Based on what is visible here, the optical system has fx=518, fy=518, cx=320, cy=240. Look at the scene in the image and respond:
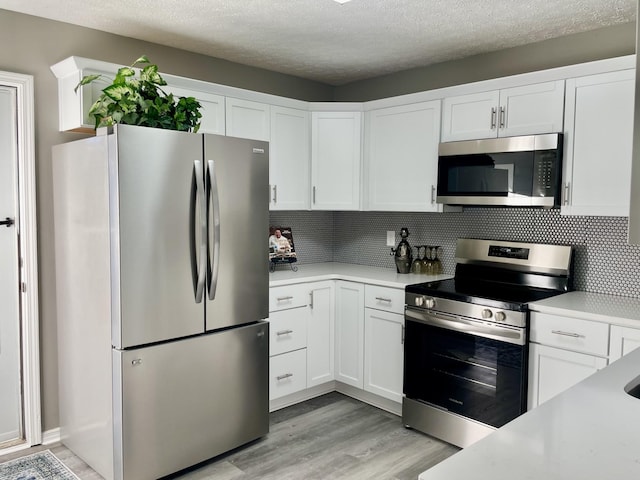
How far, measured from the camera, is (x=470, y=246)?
3.50m

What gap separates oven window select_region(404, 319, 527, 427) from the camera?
2.71 metres

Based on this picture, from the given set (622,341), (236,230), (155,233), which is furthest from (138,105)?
(622,341)

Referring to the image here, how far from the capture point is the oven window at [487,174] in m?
2.94

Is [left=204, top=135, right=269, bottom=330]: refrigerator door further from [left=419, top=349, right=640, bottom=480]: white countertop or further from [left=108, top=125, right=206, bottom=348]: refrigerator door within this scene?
[left=419, top=349, right=640, bottom=480]: white countertop

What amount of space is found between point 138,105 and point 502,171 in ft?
6.72

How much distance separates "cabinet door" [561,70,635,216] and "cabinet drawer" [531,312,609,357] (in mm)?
611

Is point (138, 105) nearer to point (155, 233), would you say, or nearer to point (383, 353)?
point (155, 233)

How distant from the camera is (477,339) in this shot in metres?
2.86

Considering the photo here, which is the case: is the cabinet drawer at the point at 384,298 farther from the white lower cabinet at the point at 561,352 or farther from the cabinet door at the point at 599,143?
the cabinet door at the point at 599,143

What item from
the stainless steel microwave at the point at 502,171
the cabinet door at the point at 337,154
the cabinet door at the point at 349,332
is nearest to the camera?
the stainless steel microwave at the point at 502,171

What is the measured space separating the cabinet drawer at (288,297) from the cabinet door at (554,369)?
1.48 m

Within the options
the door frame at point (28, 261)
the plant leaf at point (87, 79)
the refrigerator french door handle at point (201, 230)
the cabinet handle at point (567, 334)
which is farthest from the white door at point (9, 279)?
the cabinet handle at point (567, 334)

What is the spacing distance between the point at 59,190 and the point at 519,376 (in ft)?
8.77

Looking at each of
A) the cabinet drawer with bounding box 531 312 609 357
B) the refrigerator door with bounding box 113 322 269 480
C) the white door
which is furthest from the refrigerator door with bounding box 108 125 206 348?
the cabinet drawer with bounding box 531 312 609 357
